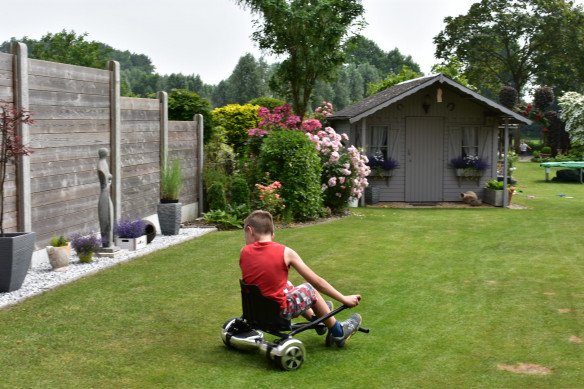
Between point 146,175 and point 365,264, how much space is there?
14.7 ft

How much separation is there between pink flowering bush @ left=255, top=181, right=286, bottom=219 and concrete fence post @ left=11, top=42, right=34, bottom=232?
22.4 ft

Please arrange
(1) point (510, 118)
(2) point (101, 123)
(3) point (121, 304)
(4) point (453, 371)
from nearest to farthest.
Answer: (4) point (453, 371) → (3) point (121, 304) → (2) point (101, 123) → (1) point (510, 118)

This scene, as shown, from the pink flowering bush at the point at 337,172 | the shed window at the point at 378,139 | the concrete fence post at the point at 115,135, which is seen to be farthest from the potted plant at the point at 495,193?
the concrete fence post at the point at 115,135

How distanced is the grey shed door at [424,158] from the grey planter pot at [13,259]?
587 inches

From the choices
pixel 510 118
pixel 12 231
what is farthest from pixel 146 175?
pixel 510 118

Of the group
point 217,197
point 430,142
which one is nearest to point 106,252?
point 217,197

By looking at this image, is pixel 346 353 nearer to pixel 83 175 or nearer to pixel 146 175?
pixel 83 175

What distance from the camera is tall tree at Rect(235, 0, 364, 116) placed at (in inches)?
973

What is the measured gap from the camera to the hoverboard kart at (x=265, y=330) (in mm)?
6070

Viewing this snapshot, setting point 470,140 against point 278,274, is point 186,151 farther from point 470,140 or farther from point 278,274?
point 278,274

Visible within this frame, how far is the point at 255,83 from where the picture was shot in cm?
6406

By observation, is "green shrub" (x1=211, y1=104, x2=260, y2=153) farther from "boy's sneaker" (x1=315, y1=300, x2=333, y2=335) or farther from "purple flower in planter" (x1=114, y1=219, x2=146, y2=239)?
"boy's sneaker" (x1=315, y1=300, x2=333, y2=335)

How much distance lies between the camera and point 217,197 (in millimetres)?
15812

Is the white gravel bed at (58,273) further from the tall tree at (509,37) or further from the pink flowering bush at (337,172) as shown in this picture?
the tall tree at (509,37)
